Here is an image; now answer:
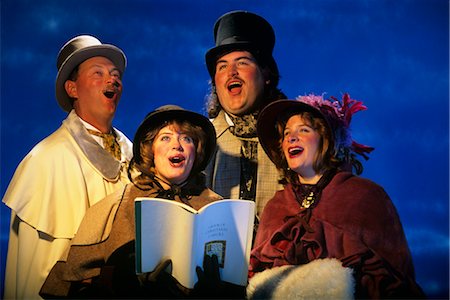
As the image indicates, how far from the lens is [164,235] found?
2.87m

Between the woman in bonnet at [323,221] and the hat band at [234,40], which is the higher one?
the hat band at [234,40]

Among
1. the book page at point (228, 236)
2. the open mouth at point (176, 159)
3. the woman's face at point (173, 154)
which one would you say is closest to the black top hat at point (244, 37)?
the woman's face at point (173, 154)

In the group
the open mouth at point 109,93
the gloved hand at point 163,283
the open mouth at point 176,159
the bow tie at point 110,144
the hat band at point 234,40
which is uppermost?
the hat band at point 234,40

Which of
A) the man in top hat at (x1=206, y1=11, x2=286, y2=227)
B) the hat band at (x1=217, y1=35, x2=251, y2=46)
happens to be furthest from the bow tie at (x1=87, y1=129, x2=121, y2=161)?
the hat band at (x1=217, y1=35, x2=251, y2=46)

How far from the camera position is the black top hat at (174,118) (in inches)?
132

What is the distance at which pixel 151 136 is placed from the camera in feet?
11.0

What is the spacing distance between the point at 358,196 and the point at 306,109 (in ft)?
1.81

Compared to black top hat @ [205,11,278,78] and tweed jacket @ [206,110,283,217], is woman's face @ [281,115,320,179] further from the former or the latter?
black top hat @ [205,11,278,78]

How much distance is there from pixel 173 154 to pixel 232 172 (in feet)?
1.97

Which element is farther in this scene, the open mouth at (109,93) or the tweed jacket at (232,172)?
the open mouth at (109,93)

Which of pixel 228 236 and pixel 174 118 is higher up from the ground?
pixel 174 118

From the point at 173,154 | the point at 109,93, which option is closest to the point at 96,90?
the point at 109,93

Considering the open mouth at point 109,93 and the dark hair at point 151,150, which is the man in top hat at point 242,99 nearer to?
the dark hair at point 151,150

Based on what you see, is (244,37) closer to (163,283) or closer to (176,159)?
(176,159)
